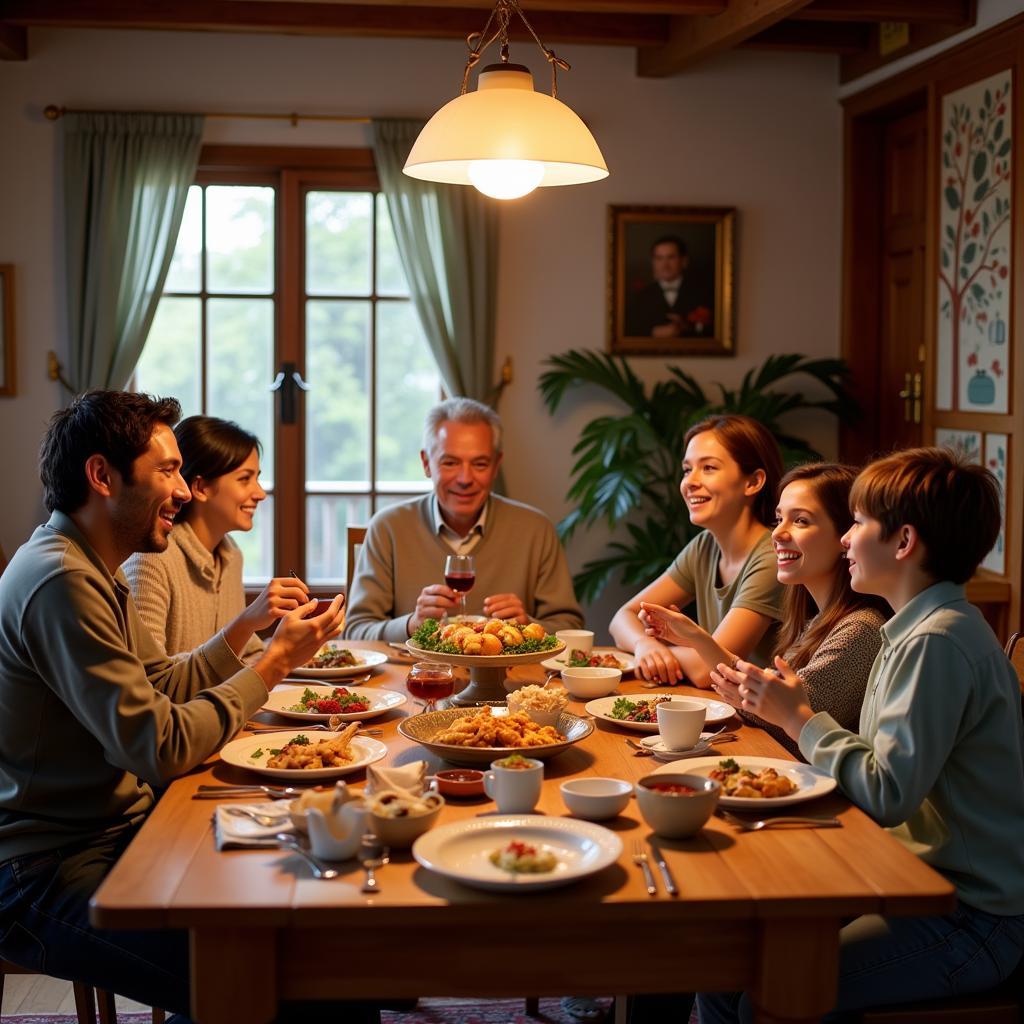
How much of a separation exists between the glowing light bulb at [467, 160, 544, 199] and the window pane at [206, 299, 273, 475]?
2.98 m

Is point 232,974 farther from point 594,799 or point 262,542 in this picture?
point 262,542

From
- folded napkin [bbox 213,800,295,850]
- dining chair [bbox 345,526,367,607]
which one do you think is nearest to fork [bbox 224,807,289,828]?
folded napkin [bbox 213,800,295,850]

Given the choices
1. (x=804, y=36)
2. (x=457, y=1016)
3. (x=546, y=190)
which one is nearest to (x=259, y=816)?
(x=457, y=1016)

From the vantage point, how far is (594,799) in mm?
1749

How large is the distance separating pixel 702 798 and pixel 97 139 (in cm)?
428

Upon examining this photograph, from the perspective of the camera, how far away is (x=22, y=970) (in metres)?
2.05

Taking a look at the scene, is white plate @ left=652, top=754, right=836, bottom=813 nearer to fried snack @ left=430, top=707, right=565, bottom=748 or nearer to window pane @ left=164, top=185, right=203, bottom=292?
fried snack @ left=430, top=707, right=565, bottom=748

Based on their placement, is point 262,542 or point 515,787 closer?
point 515,787

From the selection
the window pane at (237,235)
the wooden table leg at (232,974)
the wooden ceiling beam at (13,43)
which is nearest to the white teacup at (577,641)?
the wooden table leg at (232,974)

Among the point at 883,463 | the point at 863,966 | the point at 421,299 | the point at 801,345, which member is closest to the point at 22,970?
the point at 863,966

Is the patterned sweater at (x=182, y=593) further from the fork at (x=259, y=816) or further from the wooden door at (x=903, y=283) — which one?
the wooden door at (x=903, y=283)

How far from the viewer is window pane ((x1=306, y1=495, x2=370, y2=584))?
5387 millimetres

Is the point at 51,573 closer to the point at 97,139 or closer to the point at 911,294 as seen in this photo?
the point at 97,139

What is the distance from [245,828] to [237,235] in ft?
13.1
